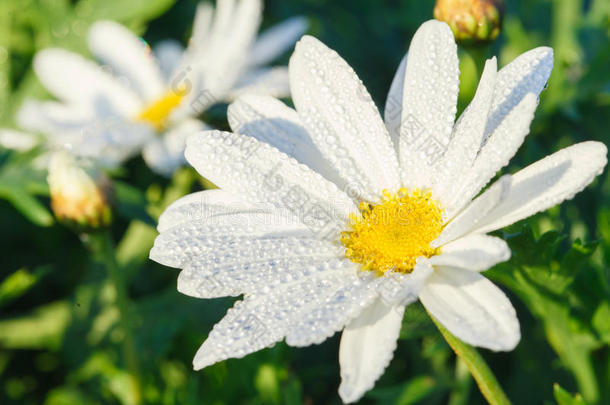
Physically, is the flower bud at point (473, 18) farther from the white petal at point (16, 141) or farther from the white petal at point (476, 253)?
the white petal at point (16, 141)

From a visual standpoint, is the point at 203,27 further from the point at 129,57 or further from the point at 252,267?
the point at 252,267

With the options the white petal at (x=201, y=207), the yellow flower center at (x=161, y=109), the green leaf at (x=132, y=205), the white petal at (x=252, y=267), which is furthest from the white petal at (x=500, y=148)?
the yellow flower center at (x=161, y=109)

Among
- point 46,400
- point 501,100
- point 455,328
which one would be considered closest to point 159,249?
point 455,328

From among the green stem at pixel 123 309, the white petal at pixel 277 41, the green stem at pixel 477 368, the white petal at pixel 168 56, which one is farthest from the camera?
the white petal at pixel 168 56

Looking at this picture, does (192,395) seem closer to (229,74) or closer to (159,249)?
(159,249)

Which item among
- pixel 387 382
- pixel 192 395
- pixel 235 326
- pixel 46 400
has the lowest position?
pixel 46 400

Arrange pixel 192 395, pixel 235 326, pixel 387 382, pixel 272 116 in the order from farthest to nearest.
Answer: pixel 387 382
pixel 192 395
pixel 272 116
pixel 235 326
